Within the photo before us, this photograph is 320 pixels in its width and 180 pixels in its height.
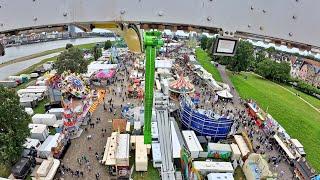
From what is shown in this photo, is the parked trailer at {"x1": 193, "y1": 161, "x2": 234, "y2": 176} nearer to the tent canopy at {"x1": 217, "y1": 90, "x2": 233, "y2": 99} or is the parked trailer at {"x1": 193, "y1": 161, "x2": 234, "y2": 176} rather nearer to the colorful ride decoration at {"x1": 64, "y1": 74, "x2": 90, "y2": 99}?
the tent canopy at {"x1": 217, "y1": 90, "x2": 233, "y2": 99}

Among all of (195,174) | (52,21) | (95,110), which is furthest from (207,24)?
(95,110)

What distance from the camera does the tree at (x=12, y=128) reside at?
18.0 m

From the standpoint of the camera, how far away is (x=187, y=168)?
757 inches

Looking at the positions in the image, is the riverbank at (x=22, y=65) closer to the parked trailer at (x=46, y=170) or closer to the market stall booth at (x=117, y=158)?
the parked trailer at (x=46, y=170)

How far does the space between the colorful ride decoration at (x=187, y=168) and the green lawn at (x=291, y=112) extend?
10962 mm

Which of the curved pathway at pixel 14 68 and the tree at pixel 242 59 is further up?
the tree at pixel 242 59

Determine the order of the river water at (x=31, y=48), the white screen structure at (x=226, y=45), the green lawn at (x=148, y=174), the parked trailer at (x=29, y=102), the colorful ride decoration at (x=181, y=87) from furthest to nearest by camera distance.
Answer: the river water at (x=31, y=48)
the colorful ride decoration at (x=181, y=87)
the parked trailer at (x=29, y=102)
the green lawn at (x=148, y=174)
the white screen structure at (x=226, y=45)

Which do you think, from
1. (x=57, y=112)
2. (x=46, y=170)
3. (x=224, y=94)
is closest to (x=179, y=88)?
(x=224, y=94)

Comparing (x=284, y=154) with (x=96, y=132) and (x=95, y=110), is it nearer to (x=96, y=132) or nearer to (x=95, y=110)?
(x=96, y=132)

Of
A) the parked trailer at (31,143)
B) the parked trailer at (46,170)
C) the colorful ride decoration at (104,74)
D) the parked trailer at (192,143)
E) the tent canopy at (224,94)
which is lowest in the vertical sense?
the parked trailer at (46,170)

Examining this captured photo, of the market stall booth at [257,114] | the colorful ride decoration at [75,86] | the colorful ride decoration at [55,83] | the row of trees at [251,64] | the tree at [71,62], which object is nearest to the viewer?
the market stall booth at [257,114]

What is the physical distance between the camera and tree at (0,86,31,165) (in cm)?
1798

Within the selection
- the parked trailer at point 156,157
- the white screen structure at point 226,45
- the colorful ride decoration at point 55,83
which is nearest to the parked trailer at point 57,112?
the colorful ride decoration at point 55,83

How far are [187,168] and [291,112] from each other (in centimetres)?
1888
